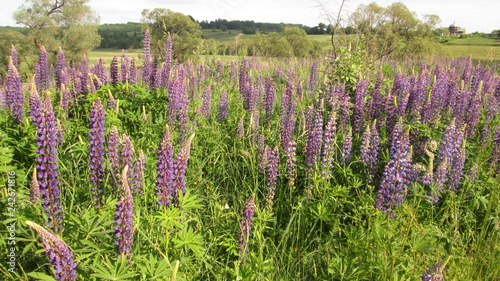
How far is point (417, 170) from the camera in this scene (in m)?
3.35

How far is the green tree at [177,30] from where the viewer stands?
A: 69.1 ft

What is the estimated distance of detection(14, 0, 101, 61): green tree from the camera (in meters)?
23.4

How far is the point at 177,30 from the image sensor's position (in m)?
23.1

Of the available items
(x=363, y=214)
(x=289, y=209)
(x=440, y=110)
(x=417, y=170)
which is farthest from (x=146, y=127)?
(x=440, y=110)

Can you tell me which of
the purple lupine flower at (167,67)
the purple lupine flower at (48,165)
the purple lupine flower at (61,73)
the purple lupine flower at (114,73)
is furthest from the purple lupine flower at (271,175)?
the purple lupine flower at (61,73)

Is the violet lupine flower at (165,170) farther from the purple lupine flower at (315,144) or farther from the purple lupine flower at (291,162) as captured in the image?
the purple lupine flower at (315,144)

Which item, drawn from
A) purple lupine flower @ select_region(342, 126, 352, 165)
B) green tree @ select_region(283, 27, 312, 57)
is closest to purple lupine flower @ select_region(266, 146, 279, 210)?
purple lupine flower @ select_region(342, 126, 352, 165)

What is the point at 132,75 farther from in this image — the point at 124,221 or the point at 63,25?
the point at 63,25

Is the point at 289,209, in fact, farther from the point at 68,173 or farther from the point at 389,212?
the point at 68,173

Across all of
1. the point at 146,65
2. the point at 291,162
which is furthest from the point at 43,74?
the point at 291,162

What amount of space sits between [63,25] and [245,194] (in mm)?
28726

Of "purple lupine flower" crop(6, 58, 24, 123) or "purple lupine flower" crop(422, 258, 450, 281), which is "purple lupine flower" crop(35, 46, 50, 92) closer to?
"purple lupine flower" crop(6, 58, 24, 123)

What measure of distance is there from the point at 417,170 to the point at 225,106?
317 cm

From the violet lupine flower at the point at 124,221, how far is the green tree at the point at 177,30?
19.5 metres
